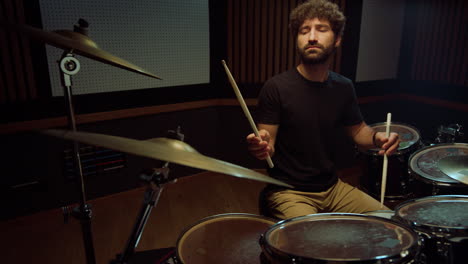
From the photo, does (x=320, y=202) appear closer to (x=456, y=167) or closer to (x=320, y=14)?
(x=456, y=167)

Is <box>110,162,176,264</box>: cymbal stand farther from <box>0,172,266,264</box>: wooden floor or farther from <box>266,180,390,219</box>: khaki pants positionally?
<box>0,172,266,264</box>: wooden floor

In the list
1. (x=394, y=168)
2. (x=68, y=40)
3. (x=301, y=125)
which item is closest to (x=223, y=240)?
(x=301, y=125)

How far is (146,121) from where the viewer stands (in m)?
3.12

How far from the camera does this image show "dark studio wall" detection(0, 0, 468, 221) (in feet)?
8.70

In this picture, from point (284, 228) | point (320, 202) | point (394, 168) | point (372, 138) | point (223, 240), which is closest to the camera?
point (284, 228)

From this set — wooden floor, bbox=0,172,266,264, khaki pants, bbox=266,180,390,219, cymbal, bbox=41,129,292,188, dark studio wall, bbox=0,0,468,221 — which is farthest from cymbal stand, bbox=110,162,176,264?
dark studio wall, bbox=0,0,468,221

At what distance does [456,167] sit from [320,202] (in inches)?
25.8

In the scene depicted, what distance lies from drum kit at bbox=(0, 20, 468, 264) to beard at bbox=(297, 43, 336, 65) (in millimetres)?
776

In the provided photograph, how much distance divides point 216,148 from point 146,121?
2.65 ft

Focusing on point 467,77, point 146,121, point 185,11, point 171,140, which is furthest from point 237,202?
point 467,77

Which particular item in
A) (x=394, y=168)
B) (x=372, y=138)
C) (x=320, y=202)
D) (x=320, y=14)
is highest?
(x=320, y=14)

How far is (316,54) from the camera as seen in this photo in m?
1.89

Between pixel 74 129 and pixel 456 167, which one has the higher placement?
pixel 74 129

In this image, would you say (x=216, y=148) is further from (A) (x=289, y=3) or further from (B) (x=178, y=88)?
(A) (x=289, y=3)
